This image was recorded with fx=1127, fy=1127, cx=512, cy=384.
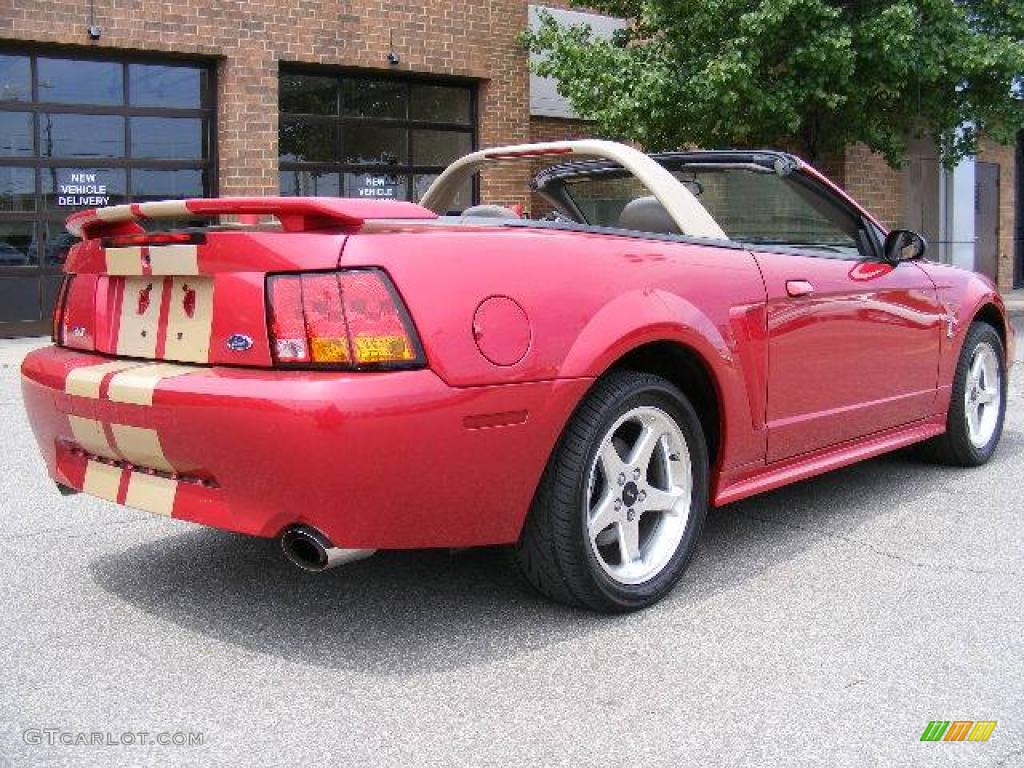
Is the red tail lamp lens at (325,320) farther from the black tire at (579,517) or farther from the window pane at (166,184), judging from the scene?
the window pane at (166,184)

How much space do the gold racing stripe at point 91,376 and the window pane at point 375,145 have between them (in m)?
10.8

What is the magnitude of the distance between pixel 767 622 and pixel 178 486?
1.72m

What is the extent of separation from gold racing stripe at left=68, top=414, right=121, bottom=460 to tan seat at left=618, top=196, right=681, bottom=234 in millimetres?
1940

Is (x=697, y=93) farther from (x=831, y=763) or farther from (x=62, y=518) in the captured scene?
(x=831, y=763)

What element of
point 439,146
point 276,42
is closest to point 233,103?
point 276,42

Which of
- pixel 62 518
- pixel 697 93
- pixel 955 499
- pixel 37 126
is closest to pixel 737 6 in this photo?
pixel 697 93

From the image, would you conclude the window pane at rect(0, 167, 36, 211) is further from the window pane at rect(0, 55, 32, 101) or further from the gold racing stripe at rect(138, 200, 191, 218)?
the gold racing stripe at rect(138, 200, 191, 218)

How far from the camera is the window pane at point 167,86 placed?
12352 mm

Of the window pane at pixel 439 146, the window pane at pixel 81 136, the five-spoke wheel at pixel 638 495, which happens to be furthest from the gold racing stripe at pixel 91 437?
the window pane at pixel 439 146

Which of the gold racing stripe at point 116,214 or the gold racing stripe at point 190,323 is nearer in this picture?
the gold racing stripe at point 190,323

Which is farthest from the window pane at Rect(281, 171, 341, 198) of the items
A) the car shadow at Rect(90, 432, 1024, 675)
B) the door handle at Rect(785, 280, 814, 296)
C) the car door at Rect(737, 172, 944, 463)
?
the door handle at Rect(785, 280, 814, 296)

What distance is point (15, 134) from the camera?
464 inches

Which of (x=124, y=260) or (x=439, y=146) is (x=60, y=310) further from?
(x=439, y=146)

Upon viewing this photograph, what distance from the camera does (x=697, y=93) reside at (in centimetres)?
1207
